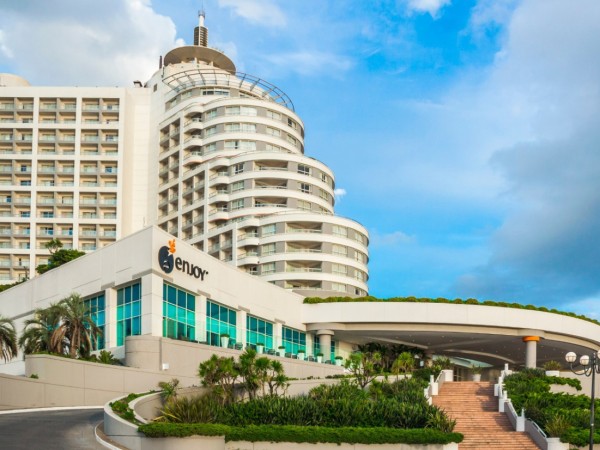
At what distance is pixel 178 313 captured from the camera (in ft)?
198

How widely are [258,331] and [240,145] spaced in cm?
4854

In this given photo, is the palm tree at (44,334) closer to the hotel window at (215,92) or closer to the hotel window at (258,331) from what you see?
the hotel window at (258,331)

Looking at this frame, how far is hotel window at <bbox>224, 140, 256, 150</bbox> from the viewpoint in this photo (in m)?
115

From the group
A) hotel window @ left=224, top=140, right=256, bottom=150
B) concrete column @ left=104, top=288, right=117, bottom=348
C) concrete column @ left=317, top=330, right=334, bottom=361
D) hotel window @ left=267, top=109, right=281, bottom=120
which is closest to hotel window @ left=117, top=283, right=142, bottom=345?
concrete column @ left=104, top=288, right=117, bottom=348

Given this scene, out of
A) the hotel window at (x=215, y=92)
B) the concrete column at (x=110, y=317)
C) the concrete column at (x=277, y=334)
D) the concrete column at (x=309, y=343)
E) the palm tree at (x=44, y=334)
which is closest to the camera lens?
the palm tree at (x=44, y=334)

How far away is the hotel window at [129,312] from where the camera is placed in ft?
193

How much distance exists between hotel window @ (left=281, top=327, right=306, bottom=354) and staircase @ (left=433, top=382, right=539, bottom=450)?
23.9m

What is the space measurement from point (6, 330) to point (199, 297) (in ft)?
47.3

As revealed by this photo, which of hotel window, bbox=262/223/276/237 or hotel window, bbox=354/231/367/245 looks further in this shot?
hotel window, bbox=354/231/367/245

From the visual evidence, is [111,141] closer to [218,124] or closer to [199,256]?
[218,124]

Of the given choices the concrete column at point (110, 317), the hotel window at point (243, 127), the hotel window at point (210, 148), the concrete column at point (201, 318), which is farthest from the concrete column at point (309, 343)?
the hotel window at point (210, 148)

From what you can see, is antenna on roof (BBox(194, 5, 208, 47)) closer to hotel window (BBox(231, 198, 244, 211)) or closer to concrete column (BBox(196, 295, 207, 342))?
hotel window (BBox(231, 198, 244, 211))

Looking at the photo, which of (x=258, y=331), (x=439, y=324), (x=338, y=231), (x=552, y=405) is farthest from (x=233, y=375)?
(x=338, y=231)

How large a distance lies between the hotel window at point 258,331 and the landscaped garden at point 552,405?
22.6 m
